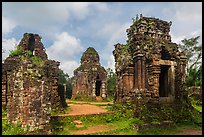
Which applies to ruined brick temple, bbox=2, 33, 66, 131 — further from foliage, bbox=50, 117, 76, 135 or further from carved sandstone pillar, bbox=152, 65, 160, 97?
carved sandstone pillar, bbox=152, 65, 160, 97

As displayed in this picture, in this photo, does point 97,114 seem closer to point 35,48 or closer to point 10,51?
point 10,51

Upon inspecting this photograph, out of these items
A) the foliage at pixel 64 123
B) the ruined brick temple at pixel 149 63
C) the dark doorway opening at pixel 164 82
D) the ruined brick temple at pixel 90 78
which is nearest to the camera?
the foliage at pixel 64 123

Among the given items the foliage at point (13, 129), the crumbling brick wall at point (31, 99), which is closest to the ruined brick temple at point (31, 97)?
the crumbling brick wall at point (31, 99)

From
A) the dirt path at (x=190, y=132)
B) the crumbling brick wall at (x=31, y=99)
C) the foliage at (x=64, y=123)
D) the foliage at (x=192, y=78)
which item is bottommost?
the dirt path at (x=190, y=132)

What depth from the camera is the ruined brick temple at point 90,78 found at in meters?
26.4

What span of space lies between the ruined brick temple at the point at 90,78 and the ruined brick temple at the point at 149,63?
11.9m

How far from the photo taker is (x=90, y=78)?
26.4 metres

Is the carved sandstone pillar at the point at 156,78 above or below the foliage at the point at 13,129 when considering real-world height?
above

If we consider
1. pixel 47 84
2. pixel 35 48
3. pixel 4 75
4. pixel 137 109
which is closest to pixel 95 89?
pixel 35 48

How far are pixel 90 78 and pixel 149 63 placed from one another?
1429 cm

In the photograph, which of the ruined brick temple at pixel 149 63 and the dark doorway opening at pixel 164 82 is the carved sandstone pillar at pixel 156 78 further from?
→ the dark doorway opening at pixel 164 82

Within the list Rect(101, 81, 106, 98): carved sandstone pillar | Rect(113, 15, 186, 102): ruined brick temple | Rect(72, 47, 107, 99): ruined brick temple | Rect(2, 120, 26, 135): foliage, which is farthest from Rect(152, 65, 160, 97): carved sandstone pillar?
Rect(101, 81, 106, 98): carved sandstone pillar

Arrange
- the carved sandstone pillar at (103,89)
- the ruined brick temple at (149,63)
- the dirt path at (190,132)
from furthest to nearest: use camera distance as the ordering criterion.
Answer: the carved sandstone pillar at (103,89) → the ruined brick temple at (149,63) → the dirt path at (190,132)

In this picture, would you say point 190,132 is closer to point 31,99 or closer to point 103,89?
point 31,99
